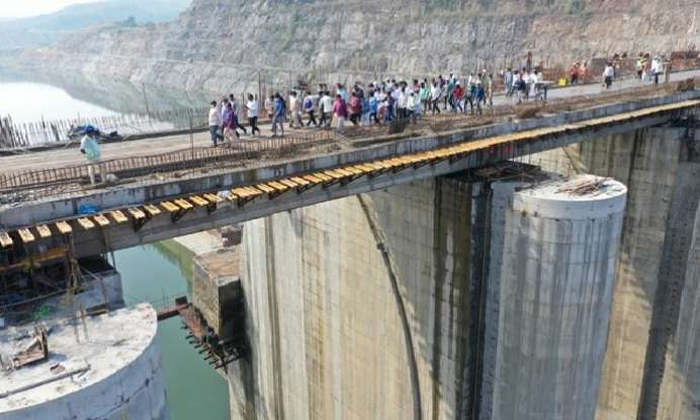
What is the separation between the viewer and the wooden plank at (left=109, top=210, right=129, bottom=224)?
12008 millimetres

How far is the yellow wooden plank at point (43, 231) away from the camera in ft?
36.5

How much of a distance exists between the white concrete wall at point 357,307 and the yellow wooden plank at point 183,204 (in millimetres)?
8407

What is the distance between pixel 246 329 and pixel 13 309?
2158 cm

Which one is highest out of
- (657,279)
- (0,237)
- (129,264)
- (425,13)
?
(425,13)

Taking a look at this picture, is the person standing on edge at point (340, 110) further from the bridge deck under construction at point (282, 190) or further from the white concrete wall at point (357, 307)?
the bridge deck under construction at point (282, 190)

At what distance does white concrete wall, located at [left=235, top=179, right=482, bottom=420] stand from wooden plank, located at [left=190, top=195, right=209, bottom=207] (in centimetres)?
804

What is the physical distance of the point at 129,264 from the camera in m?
55.7

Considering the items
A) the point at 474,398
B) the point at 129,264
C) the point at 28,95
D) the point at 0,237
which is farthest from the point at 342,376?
the point at 28,95

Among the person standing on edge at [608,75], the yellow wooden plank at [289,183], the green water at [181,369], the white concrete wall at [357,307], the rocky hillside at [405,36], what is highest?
the rocky hillside at [405,36]

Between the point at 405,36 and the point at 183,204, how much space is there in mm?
110755

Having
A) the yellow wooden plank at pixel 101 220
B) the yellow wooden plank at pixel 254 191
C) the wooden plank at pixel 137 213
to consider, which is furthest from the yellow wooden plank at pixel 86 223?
the yellow wooden plank at pixel 254 191

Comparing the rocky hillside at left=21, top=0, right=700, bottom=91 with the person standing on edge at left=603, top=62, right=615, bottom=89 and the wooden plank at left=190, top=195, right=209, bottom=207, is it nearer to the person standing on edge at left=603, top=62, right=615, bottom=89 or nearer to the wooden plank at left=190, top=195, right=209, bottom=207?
the person standing on edge at left=603, top=62, right=615, bottom=89

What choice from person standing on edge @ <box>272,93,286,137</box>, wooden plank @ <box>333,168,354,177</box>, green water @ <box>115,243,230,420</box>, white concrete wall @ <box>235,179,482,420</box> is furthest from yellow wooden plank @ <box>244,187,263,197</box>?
green water @ <box>115,243,230,420</box>

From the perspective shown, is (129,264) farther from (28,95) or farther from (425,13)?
(28,95)
